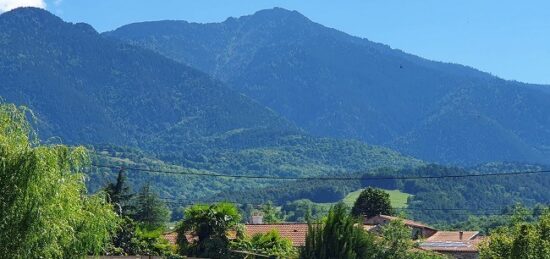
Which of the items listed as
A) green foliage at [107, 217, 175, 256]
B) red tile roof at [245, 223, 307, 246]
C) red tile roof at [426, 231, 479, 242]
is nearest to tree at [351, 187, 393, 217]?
red tile roof at [426, 231, 479, 242]

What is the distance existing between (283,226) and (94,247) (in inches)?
1615

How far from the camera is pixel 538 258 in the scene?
36.2 m

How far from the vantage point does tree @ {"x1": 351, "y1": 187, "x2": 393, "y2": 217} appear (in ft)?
308

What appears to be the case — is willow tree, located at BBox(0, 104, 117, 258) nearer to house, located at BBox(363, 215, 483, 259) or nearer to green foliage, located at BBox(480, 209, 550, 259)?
green foliage, located at BBox(480, 209, 550, 259)

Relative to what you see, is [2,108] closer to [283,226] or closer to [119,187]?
[283,226]

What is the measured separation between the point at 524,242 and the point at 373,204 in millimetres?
58980

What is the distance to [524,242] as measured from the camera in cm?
3578

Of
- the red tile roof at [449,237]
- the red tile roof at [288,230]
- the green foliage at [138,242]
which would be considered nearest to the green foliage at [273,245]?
the green foliage at [138,242]

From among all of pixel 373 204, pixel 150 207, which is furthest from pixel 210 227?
pixel 150 207

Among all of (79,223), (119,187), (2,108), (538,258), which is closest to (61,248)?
(79,223)

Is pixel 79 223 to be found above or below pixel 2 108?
below

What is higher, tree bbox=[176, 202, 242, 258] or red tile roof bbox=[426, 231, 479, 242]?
red tile roof bbox=[426, 231, 479, 242]

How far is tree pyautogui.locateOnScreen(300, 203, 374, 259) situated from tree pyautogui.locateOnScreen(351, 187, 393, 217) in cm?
5072

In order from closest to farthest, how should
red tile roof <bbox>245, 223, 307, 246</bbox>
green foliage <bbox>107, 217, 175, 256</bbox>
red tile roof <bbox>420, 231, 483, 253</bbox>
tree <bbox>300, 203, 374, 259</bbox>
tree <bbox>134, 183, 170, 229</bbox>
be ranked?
tree <bbox>300, 203, 374, 259</bbox>
green foliage <bbox>107, 217, 175, 256</bbox>
red tile roof <bbox>245, 223, 307, 246</bbox>
red tile roof <bbox>420, 231, 483, 253</bbox>
tree <bbox>134, 183, 170, 229</bbox>
